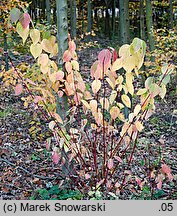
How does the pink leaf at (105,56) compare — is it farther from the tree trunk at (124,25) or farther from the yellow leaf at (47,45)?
the tree trunk at (124,25)

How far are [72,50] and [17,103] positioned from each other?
16.9 ft

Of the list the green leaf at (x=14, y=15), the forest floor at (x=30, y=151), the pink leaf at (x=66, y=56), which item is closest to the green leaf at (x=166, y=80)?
the pink leaf at (x=66, y=56)

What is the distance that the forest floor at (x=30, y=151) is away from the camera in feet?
12.2

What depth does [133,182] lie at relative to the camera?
374 cm

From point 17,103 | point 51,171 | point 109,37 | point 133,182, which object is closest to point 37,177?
point 51,171

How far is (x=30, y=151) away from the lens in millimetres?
4828

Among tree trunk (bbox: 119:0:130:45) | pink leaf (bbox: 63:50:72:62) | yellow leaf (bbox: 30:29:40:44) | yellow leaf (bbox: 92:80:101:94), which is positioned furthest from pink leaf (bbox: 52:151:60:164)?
tree trunk (bbox: 119:0:130:45)

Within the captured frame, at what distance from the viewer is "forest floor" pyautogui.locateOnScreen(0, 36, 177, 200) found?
146 inches

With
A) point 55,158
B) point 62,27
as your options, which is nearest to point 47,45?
point 55,158

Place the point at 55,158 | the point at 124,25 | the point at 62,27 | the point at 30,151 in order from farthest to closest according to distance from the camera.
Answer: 1. the point at 124,25
2. the point at 30,151
3. the point at 62,27
4. the point at 55,158

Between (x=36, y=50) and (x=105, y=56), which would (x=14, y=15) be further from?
(x=105, y=56)

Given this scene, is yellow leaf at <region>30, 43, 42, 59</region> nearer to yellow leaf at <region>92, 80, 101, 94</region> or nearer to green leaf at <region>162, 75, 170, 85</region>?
yellow leaf at <region>92, 80, 101, 94</region>

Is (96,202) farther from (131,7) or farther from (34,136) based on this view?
(131,7)

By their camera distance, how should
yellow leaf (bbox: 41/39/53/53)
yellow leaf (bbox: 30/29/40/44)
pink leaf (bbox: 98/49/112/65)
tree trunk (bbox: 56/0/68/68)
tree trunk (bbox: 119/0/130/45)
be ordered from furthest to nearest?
tree trunk (bbox: 119/0/130/45) → tree trunk (bbox: 56/0/68/68) → yellow leaf (bbox: 41/39/53/53) → yellow leaf (bbox: 30/29/40/44) → pink leaf (bbox: 98/49/112/65)
